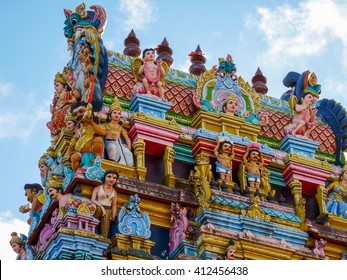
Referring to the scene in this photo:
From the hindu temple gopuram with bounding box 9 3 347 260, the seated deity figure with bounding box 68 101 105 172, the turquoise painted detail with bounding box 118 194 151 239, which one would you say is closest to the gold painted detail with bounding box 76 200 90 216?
the hindu temple gopuram with bounding box 9 3 347 260

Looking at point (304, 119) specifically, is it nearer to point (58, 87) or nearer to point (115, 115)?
point (115, 115)

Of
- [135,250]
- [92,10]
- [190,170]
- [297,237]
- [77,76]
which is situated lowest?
[135,250]

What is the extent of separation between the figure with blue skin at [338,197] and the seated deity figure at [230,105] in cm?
280

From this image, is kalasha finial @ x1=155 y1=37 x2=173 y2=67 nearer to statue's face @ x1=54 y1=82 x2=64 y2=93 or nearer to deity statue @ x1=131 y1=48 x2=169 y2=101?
deity statue @ x1=131 y1=48 x2=169 y2=101

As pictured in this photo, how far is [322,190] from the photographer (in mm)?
23859

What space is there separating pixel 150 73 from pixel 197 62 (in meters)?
3.42

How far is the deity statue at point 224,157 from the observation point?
22750mm

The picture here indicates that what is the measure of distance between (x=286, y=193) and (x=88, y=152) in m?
5.09

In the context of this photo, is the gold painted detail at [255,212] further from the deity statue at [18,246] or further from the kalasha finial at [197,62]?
the kalasha finial at [197,62]

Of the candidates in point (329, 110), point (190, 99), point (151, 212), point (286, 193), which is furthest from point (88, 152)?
point (329, 110)

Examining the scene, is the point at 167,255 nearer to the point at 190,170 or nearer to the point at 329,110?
the point at 190,170

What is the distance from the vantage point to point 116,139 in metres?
22.0

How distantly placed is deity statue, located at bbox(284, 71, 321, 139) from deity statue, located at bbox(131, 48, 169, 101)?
→ 328 centimetres

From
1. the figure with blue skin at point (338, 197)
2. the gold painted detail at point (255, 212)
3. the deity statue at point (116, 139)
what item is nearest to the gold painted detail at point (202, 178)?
the gold painted detail at point (255, 212)
